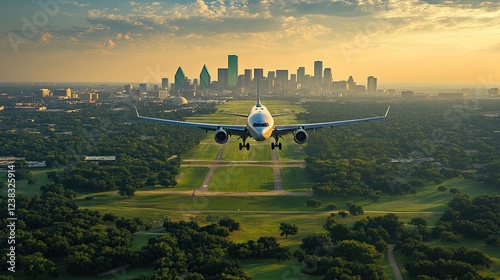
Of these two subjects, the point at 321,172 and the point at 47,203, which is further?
the point at 321,172

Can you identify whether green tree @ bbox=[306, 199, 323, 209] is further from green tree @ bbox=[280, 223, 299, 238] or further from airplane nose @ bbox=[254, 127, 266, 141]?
airplane nose @ bbox=[254, 127, 266, 141]

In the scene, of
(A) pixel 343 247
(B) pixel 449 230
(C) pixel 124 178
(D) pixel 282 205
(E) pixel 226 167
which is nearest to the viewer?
(A) pixel 343 247

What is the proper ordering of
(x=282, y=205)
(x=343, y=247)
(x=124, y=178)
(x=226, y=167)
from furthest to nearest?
(x=226, y=167) → (x=124, y=178) → (x=282, y=205) → (x=343, y=247)

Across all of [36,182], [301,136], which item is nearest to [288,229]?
[301,136]

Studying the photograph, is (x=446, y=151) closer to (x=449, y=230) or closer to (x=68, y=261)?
(x=449, y=230)

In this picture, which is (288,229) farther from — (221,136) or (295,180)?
(295,180)

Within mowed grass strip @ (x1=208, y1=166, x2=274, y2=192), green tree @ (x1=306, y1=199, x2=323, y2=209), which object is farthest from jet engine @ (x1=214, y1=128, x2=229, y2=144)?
mowed grass strip @ (x1=208, y1=166, x2=274, y2=192)

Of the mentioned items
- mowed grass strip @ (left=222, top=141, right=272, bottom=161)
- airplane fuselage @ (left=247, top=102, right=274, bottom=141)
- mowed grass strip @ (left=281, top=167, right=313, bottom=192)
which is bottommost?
mowed grass strip @ (left=281, top=167, right=313, bottom=192)

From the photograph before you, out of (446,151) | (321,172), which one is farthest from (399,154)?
(321,172)
